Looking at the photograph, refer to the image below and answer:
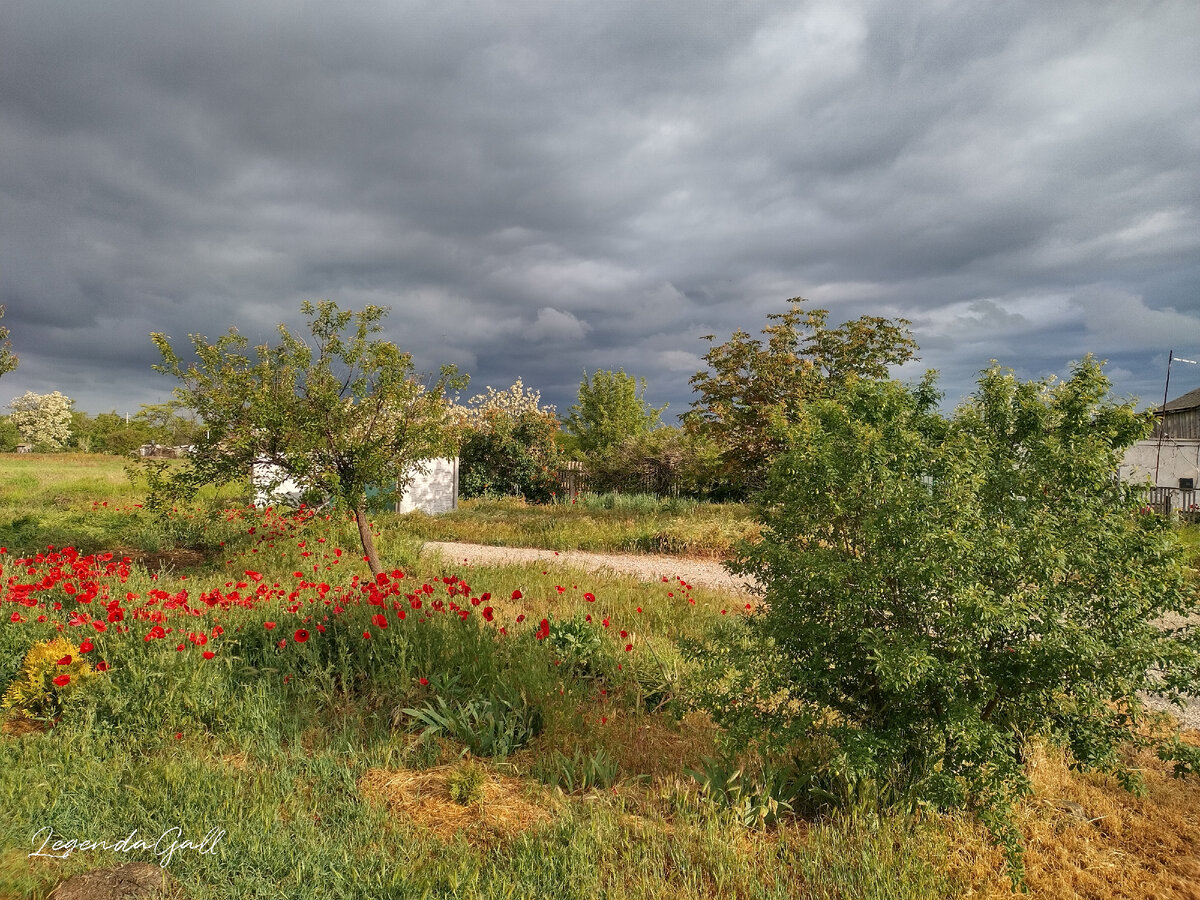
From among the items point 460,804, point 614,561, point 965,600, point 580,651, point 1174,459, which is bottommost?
point 614,561

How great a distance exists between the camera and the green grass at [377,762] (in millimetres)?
2658

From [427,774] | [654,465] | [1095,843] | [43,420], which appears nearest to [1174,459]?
[654,465]

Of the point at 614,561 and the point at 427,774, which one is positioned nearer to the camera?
the point at 427,774

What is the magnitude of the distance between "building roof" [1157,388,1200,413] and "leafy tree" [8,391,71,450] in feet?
253

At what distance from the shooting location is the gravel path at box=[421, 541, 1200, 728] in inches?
384

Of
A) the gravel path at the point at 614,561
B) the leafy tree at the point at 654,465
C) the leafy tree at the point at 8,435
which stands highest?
the leafy tree at the point at 8,435

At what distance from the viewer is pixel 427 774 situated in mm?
3518

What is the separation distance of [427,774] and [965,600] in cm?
274

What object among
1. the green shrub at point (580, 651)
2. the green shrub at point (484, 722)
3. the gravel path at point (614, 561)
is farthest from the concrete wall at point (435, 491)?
the green shrub at point (484, 722)

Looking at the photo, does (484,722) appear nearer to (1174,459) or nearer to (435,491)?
(435,491)

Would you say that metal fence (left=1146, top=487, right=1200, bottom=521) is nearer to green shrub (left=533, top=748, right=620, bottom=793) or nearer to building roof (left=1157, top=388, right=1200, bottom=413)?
building roof (left=1157, top=388, right=1200, bottom=413)

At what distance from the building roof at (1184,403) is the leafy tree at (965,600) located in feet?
106

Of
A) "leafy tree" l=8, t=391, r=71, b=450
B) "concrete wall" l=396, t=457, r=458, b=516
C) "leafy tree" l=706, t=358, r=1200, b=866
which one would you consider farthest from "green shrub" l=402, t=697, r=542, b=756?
"leafy tree" l=8, t=391, r=71, b=450

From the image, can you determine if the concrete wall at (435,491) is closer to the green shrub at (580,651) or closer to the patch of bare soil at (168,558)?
the patch of bare soil at (168,558)
